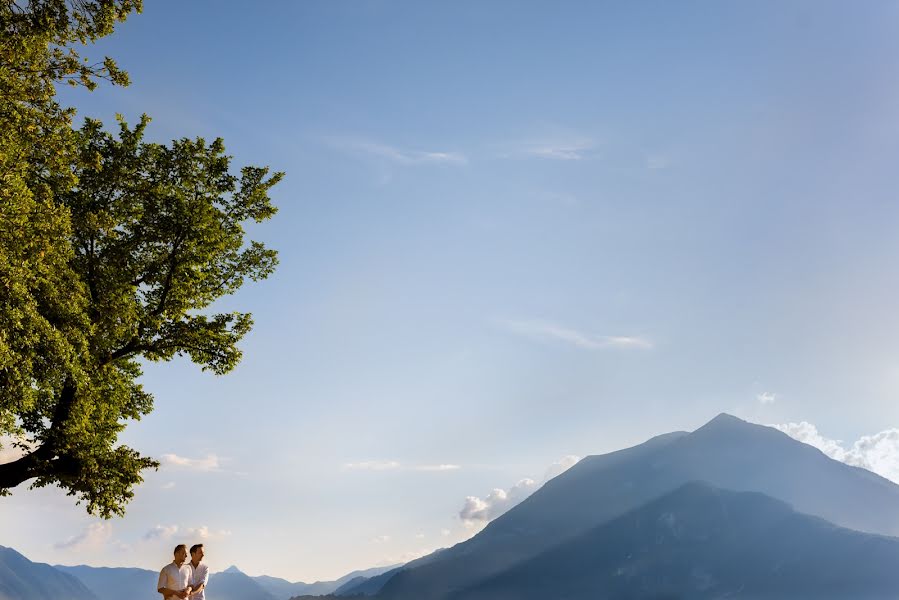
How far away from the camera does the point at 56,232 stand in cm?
1827

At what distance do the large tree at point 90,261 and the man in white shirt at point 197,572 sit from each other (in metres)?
6.89

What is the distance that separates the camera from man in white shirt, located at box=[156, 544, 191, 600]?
14.9m

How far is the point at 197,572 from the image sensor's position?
15641mm

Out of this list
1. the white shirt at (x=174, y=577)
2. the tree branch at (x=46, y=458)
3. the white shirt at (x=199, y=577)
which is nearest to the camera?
the white shirt at (x=174, y=577)

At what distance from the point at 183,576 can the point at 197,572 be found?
0.58 meters

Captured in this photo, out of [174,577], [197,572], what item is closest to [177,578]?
[174,577]

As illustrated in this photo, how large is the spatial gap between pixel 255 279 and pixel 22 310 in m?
9.63

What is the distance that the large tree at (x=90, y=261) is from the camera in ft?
56.9

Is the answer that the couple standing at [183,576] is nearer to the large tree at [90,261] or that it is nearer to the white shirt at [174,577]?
the white shirt at [174,577]

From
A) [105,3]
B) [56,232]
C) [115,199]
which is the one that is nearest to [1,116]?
[56,232]

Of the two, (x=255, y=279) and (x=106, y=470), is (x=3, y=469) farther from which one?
(x=255, y=279)

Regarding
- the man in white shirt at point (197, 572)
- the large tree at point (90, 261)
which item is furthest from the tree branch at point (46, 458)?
the man in white shirt at point (197, 572)

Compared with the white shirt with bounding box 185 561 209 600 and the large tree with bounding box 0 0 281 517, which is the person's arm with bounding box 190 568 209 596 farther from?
the large tree with bounding box 0 0 281 517

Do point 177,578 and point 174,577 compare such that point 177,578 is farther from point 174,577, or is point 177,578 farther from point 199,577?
point 199,577
